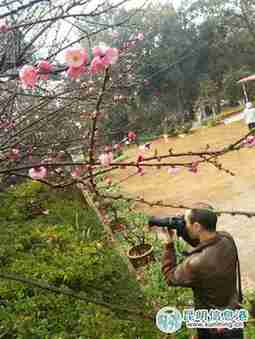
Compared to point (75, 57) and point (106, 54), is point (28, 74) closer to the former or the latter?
point (75, 57)

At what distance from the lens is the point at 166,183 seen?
1159cm

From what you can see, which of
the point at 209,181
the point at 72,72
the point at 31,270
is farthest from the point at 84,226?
the point at 72,72

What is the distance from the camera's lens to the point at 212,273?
8.25 ft

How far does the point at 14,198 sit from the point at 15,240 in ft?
6.29

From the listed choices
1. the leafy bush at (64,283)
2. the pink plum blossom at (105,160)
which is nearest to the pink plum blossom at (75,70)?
the pink plum blossom at (105,160)

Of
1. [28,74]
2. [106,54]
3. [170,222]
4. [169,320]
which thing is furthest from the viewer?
[170,222]

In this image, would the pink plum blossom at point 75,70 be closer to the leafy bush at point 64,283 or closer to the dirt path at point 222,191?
the leafy bush at point 64,283

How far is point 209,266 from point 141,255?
9.98 feet

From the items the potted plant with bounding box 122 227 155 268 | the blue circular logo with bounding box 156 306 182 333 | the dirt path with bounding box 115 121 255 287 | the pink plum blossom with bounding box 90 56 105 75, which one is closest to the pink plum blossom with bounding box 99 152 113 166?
the pink plum blossom with bounding box 90 56 105 75

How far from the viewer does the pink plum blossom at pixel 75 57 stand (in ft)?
5.48

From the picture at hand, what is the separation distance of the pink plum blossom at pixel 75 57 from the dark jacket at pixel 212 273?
1319 millimetres

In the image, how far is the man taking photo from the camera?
2518 mm

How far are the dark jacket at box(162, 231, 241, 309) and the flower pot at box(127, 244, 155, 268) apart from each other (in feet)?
8.92

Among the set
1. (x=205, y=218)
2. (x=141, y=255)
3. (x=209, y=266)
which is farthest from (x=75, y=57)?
(x=141, y=255)
